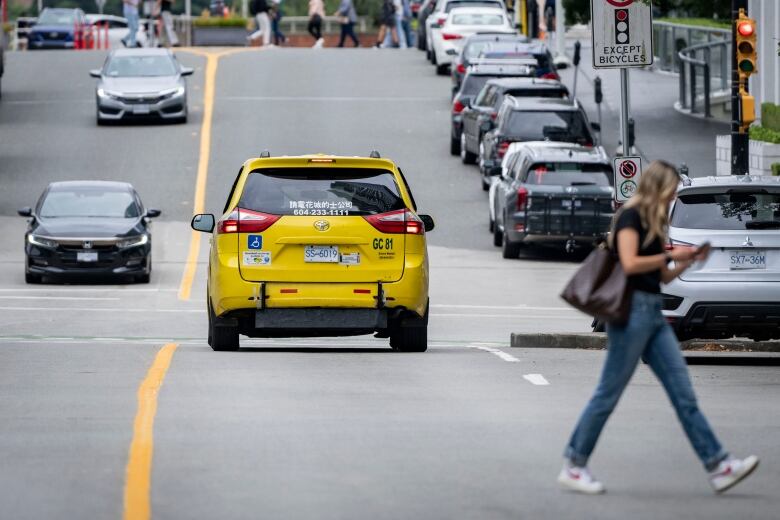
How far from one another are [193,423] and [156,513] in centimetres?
280

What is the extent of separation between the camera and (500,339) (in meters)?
21.1

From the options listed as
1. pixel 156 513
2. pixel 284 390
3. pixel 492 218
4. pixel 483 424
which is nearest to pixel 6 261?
pixel 492 218

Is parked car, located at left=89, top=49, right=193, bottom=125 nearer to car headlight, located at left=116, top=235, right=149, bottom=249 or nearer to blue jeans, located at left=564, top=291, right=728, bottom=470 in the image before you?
car headlight, located at left=116, top=235, right=149, bottom=249

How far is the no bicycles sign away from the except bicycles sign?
1.14m

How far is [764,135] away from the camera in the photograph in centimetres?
3350

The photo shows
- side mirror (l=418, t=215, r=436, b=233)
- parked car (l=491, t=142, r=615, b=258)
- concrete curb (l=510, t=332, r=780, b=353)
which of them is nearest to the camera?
side mirror (l=418, t=215, r=436, b=233)

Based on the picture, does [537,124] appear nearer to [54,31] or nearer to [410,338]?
[410,338]

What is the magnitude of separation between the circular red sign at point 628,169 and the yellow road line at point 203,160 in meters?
8.10

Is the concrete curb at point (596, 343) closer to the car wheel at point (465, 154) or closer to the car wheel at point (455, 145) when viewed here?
the car wheel at point (465, 154)

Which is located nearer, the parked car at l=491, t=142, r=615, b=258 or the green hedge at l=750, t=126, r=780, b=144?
the parked car at l=491, t=142, r=615, b=258

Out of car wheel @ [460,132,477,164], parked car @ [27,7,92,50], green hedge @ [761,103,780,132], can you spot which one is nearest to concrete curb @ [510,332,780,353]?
green hedge @ [761,103,780,132]

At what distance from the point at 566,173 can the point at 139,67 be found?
16508 millimetres

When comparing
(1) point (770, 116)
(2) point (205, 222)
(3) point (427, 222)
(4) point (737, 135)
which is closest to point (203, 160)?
(1) point (770, 116)

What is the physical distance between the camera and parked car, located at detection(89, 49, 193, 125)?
44.1 m
